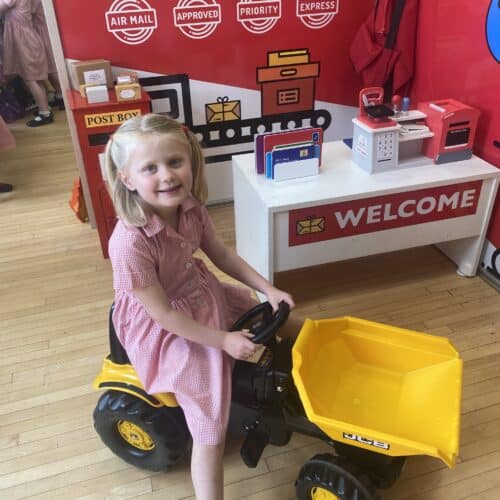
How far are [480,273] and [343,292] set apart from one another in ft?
1.80

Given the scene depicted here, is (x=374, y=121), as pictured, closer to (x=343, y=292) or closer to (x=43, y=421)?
(x=343, y=292)

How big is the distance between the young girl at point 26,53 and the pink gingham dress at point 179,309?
10.4 feet

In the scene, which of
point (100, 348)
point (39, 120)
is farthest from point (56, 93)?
point (100, 348)

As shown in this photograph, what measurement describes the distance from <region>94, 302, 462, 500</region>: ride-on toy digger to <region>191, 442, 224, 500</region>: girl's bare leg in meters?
0.10

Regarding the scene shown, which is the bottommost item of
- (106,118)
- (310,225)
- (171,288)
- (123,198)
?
(310,225)

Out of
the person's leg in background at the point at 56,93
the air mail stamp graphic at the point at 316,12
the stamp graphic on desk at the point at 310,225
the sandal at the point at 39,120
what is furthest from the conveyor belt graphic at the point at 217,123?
the person's leg in background at the point at 56,93

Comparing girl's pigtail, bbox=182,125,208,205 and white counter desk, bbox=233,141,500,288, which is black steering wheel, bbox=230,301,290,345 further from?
white counter desk, bbox=233,141,500,288

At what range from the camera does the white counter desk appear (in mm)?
1692

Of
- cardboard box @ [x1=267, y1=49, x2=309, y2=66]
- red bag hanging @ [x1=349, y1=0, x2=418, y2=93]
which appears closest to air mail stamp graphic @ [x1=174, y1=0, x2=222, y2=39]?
cardboard box @ [x1=267, y1=49, x2=309, y2=66]

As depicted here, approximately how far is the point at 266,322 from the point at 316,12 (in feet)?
5.57

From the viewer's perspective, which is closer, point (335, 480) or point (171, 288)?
point (335, 480)

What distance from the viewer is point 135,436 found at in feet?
4.35

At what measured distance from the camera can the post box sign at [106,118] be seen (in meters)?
1.98

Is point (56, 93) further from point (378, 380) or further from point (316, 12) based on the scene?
point (378, 380)
